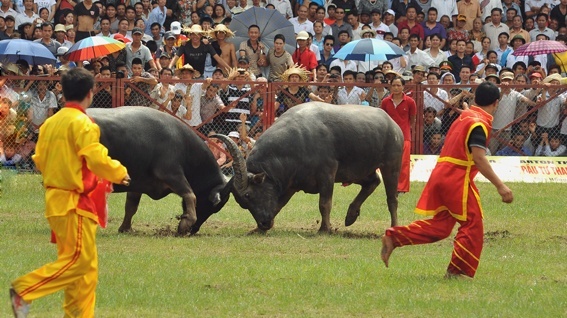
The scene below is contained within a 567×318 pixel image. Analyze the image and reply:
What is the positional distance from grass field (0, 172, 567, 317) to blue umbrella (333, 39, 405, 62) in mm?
5163

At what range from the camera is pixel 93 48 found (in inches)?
790

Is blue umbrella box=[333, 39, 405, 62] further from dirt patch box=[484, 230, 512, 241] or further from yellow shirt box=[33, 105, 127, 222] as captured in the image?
yellow shirt box=[33, 105, 127, 222]

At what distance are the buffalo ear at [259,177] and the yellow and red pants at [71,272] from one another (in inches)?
235

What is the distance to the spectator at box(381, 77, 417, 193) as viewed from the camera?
17531 mm

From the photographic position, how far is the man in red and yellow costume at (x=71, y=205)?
8031mm

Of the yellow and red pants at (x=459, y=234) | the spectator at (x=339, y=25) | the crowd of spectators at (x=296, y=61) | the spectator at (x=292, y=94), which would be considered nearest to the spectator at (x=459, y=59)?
the crowd of spectators at (x=296, y=61)

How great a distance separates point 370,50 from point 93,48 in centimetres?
505

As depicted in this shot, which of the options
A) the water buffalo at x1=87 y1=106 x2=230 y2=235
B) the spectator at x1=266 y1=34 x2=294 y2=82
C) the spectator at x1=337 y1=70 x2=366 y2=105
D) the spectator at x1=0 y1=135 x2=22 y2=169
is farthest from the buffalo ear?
the spectator at x1=266 y1=34 x2=294 y2=82

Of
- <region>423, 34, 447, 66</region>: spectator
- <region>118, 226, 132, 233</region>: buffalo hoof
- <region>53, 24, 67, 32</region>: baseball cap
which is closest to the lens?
<region>118, 226, 132, 233</region>: buffalo hoof

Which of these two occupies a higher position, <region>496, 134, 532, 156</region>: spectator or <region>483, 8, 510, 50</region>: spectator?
<region>483, 8, 510, 50</region>: spectator

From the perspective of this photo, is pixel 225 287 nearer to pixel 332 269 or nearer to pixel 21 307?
pixel 332 269

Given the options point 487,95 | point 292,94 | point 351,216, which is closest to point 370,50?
point 292,94

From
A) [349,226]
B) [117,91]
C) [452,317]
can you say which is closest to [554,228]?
[349,226]

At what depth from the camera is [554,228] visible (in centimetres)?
1520
